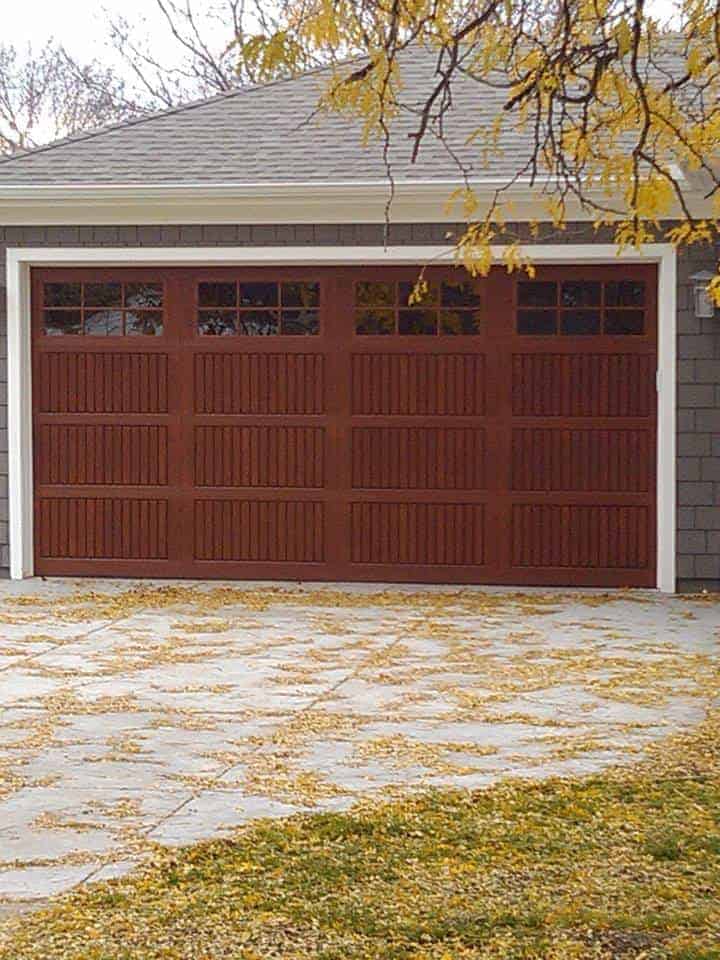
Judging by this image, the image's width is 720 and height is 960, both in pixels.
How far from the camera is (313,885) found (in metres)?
5.20

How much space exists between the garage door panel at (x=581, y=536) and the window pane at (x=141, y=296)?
3.06m

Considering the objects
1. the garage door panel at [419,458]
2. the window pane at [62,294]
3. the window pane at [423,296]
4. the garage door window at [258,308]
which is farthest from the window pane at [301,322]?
the window pane at [62,294]

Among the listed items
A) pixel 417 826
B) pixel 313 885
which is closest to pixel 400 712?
pixel 417 826

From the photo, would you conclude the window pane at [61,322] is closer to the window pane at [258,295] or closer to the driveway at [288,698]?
the window pane at [258,295]

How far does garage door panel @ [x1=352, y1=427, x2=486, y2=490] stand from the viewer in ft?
41.6

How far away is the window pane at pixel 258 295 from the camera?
12891mm

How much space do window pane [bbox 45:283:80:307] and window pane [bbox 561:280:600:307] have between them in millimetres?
3593

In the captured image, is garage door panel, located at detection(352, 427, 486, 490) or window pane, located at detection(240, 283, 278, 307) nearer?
garage door panel, located at detection(352, 427, 486, 490)

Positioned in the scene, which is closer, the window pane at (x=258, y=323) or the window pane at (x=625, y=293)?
the window pane at (x=625, y=293)

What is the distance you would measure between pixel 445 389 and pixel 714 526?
7.00ft

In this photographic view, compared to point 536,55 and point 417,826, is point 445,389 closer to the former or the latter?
point 536,55

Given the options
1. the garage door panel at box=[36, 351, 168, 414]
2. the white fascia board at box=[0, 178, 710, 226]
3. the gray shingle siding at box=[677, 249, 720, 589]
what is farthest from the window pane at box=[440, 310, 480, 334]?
the garage door panel at box=[36, 351, 168, 414]

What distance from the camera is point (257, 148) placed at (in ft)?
44.1

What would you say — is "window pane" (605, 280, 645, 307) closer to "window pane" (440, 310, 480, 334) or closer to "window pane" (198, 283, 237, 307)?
"window pane" (440, 310, 480, 334)
